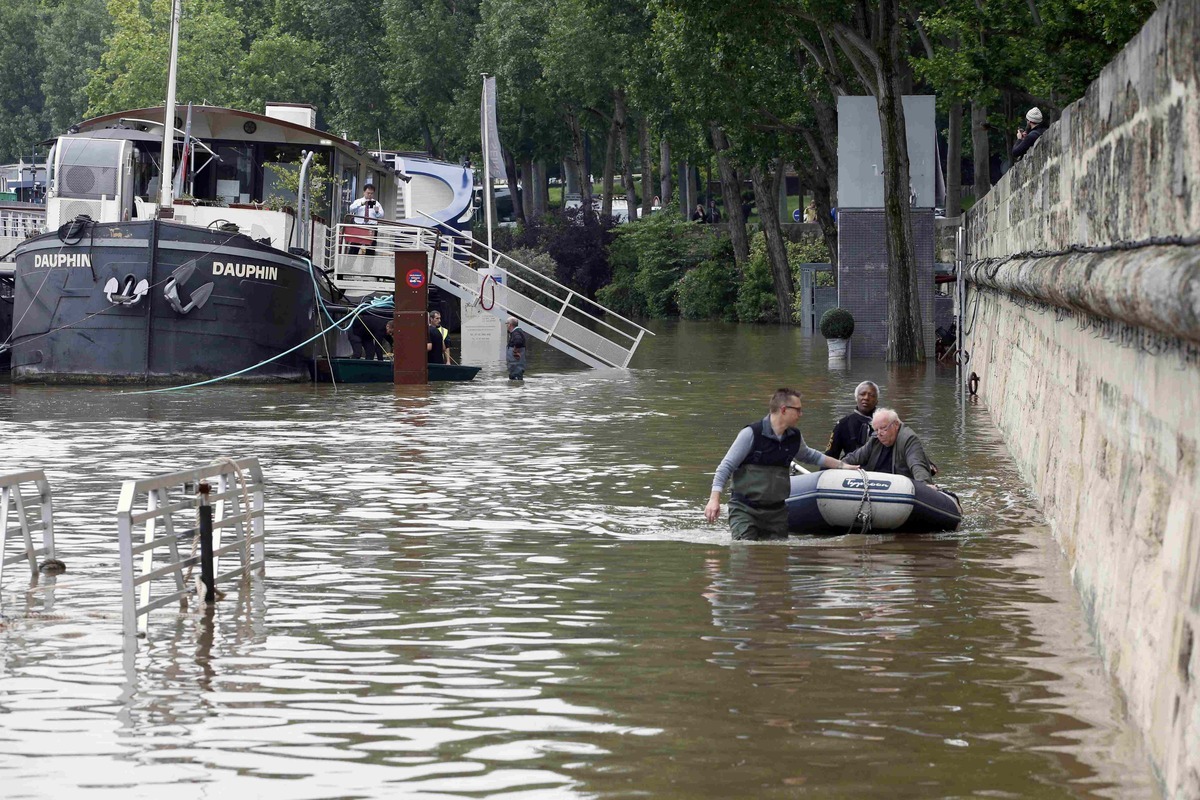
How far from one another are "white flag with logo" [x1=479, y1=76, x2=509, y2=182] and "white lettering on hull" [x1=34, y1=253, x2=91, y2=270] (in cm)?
1388

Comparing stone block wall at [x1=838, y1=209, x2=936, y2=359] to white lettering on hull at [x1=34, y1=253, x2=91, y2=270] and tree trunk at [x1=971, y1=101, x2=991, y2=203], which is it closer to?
tree trunk at [x1=971, y1=101, x2=991, y2=203]

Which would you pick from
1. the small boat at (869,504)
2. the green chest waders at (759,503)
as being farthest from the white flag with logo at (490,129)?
the green chest waders at (759,503)

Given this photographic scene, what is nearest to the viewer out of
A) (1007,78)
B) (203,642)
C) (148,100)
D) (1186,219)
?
(1186,219)

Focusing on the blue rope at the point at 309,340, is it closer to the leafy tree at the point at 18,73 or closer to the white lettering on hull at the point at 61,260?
the white lettering on hull at the point at 61,260

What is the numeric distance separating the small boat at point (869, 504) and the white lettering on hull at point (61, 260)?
21253mm

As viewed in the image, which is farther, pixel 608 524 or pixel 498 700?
pixel 608 524

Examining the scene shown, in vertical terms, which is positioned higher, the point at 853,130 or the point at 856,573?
the point at 853,130

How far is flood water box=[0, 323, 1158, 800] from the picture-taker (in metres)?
7.29

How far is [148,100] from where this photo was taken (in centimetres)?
8412

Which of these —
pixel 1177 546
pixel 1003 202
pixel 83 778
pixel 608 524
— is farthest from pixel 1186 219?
pixel 1003 202

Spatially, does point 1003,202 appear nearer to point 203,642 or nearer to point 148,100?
point 203,642

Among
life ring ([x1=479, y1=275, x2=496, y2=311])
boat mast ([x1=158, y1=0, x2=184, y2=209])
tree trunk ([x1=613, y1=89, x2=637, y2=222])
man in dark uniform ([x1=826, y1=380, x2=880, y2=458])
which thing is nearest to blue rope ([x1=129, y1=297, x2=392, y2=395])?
life ring ([x1=479, y1=275, x2=496, y2=311])

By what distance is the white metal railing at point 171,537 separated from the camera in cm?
988

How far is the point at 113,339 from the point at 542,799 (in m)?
27.0
